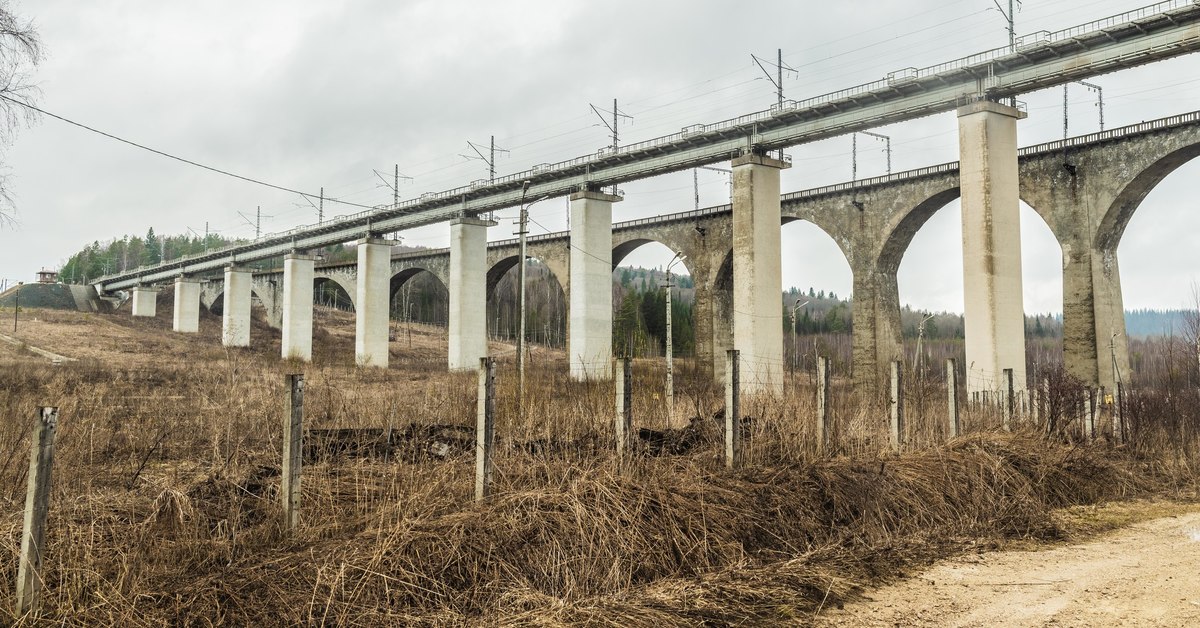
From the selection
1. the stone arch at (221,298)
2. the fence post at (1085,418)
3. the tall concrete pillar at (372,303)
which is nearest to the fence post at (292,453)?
the fence post at (1085,418)

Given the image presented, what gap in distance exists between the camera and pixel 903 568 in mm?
6422

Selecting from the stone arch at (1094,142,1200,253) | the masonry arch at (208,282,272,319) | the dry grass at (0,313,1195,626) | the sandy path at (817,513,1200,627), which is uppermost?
the masonry arch at (208,282,272,319)

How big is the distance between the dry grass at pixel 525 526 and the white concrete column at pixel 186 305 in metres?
62.1

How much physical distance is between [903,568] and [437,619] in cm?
404

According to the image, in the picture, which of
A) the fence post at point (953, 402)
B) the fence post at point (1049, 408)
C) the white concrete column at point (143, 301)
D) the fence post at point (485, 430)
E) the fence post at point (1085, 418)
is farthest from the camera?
the white concrete column at point (143, 301)

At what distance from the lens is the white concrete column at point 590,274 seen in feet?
102

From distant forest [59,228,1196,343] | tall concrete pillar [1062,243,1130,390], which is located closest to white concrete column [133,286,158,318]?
distant forest [59,228,1196,343]

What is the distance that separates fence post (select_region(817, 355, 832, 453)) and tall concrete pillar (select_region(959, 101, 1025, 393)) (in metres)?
Answer: 13.1

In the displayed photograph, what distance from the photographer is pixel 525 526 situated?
559cm

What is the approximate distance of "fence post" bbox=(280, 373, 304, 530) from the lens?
208 inches

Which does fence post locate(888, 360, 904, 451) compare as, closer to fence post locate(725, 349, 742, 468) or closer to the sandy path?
the sandy path

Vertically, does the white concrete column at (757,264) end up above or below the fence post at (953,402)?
Result: above

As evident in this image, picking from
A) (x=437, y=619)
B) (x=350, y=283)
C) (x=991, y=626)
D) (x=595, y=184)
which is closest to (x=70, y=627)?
(x=437, y=619)

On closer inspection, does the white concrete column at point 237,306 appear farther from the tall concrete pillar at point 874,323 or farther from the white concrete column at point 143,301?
the tall concrete pillar at point 874,323
